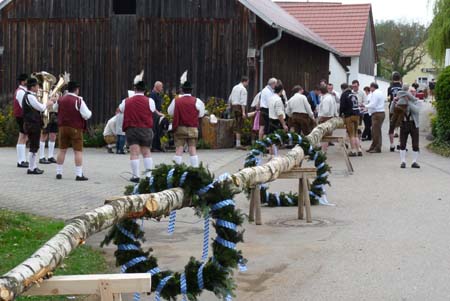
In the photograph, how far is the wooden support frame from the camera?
15.1ft

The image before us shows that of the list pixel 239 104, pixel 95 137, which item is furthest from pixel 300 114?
pixel 95 137

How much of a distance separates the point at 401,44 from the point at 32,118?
217ft

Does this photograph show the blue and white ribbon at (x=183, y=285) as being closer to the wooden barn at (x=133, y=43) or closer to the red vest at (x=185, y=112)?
the red vest at (x=185, y=112)

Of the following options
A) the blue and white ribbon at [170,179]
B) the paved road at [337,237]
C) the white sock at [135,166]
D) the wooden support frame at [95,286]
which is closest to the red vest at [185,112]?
the white sock at [135,166]

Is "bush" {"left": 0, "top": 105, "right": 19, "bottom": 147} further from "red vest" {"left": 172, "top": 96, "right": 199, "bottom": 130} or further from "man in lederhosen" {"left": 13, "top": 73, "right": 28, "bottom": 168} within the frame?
"red vest" {"left": 172, "top": 96, "right": 199, "bottom": 130}

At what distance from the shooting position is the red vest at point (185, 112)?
14.9 m

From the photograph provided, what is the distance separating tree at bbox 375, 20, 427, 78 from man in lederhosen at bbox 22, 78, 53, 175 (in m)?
64.3

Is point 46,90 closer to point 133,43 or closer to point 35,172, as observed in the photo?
point 35,172

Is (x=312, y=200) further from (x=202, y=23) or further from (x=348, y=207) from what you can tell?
(x=202, y=23)

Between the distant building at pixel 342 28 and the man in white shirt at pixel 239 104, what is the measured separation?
21.6 metres

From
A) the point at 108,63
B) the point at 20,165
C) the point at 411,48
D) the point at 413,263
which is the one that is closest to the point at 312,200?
the point at 413,263

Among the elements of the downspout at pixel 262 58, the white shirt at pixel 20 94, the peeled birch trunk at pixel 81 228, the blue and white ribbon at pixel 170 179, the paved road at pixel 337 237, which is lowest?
the paved road at pixel 337 237

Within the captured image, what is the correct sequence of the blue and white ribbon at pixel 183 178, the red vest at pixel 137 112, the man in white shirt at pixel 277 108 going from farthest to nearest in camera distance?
the man in white shirt at pixel 277 108 < the red vest at pixel 137 112 < the blue and white ribbon at pixel 183 178

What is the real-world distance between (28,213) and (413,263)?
210 inches
